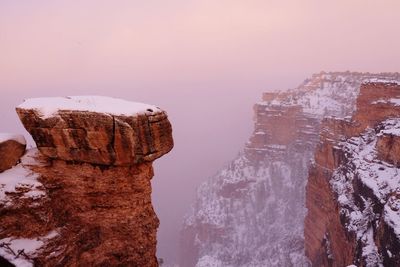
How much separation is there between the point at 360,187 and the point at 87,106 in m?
31.1

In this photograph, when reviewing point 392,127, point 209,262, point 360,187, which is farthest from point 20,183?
point 209,262

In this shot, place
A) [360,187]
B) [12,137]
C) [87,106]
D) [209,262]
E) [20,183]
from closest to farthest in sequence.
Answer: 1. [87,106]
2. [20,183]
3. [12,137]
4. [360,187]
5. [209,262]

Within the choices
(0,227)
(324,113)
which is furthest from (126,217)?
(324,113)

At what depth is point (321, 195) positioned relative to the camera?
2058 inches

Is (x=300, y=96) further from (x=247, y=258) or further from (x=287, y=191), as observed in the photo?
(x=247, y=258)

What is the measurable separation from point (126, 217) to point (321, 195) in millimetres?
39635

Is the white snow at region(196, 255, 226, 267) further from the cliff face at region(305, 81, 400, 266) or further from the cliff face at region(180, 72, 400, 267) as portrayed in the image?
the cliff face at region(305, 81, 400, 266)

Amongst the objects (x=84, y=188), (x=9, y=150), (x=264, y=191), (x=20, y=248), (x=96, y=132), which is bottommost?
(x=264, y=191)

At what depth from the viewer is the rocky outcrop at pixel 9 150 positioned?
17047 millimetres

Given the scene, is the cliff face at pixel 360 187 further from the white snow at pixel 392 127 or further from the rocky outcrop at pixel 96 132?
the rocky outcrop at pixel 96 132

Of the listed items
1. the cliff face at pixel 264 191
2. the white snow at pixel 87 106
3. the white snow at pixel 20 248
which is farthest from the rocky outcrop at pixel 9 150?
the cliff face at pixel 264 191

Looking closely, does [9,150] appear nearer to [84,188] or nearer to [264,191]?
[84,188]

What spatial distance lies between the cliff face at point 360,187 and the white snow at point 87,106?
23820 mm

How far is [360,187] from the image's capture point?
39.2 metres
